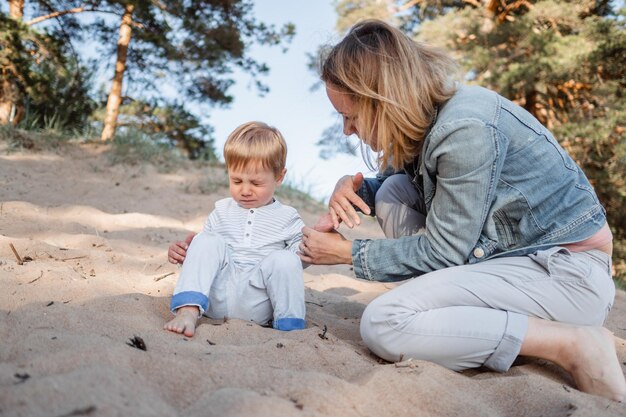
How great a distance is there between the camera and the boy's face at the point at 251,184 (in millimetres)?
2412

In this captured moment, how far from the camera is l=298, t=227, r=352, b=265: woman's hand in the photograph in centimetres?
206

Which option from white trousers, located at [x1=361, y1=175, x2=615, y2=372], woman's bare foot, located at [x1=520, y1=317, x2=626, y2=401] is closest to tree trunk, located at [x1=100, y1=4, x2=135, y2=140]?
white trousers, located at [x1=361, y1=175, x2=615, y2=372]

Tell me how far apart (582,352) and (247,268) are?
1.32 meters

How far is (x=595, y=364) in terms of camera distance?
1.69 metres

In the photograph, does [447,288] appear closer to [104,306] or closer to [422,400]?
[422,400]

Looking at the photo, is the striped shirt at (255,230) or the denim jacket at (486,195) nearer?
the denim jacket at (486,195)

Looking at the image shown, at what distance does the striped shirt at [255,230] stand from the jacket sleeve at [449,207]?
503 mm

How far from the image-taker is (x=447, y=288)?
6.07 feet

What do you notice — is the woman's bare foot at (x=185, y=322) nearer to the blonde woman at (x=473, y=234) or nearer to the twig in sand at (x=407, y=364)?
the blonde woman at (x=473, y=234)

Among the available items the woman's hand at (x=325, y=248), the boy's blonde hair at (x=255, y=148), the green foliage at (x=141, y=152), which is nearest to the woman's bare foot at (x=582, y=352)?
the woman's hand at (x=325, y=248)

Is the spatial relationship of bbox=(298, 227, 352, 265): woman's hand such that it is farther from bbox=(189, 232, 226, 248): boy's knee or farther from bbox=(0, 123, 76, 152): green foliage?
bbox=(0, 123, 76, 152): green foliage

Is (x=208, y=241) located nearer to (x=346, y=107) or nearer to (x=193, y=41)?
(x=346, y=107)

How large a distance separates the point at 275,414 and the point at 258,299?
1.08 metres

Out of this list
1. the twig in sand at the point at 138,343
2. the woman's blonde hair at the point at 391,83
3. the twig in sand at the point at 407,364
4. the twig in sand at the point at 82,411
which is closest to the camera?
the twig in sand at the point at 82,411
